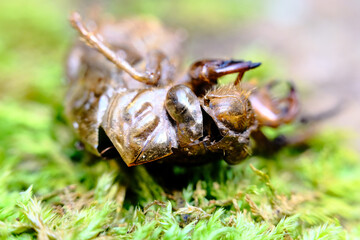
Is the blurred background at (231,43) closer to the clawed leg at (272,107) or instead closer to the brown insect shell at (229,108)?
the clawed leg at (272,107)

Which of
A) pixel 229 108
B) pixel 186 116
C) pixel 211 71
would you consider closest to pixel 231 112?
pixel 229 108

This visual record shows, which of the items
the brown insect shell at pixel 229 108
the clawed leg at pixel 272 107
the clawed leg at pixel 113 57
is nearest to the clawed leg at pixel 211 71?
the brown insect shell at pixel 229 108

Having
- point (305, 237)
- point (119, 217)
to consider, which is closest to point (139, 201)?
point (119, 217)

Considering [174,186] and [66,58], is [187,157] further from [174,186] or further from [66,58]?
[66,58]

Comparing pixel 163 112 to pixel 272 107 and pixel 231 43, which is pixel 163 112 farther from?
pixel 231 43

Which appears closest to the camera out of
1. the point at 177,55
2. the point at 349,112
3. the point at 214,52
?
the point at 177,55

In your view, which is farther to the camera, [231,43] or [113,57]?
[231,43]

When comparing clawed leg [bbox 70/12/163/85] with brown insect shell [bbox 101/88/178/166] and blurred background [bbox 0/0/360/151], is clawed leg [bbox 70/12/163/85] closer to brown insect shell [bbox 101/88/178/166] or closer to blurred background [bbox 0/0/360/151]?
brown insect shell [bbox 101/88/178/166]
